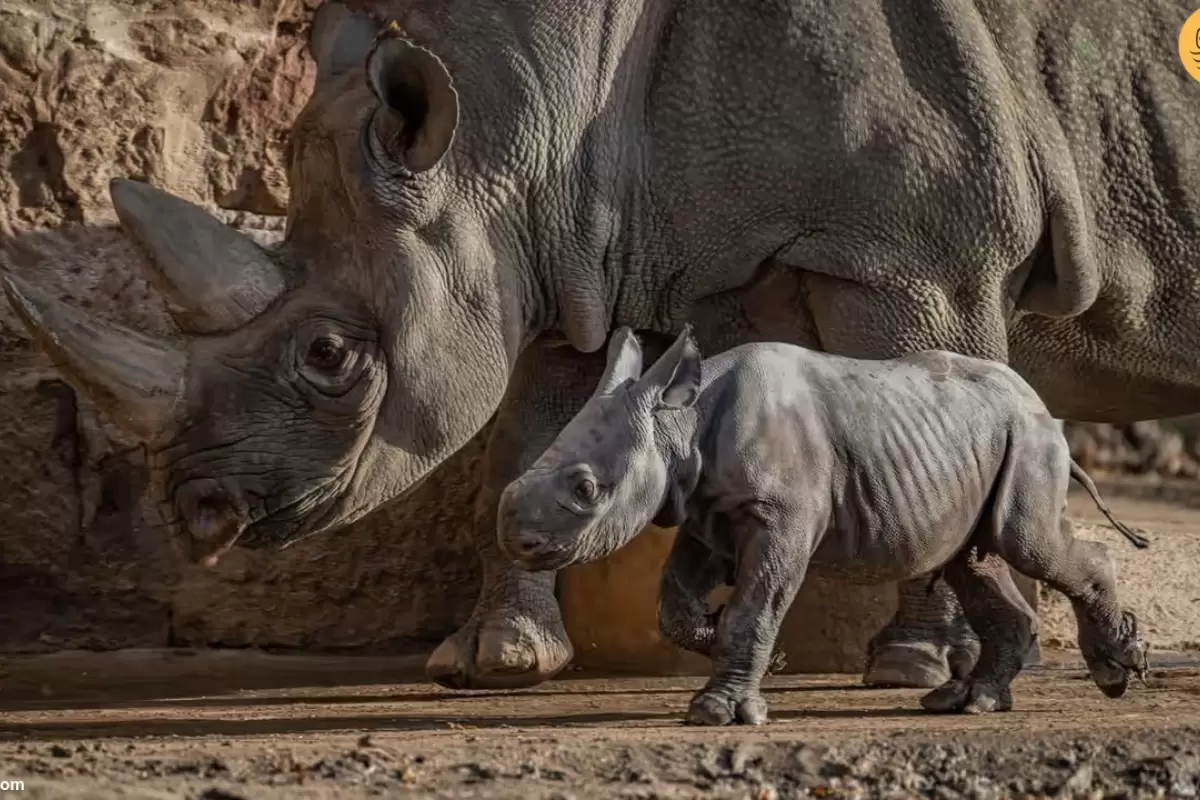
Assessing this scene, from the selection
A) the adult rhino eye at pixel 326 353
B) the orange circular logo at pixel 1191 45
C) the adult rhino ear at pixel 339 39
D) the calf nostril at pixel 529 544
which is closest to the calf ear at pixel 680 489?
the calf nostril at pixel 529 544

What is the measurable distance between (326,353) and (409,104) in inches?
22.7

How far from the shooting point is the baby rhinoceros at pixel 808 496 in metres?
4.13

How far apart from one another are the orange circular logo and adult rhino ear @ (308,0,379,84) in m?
2.08

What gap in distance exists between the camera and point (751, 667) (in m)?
4.18

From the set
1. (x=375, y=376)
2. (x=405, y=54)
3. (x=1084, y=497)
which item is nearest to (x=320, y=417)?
(x=375, y=376)

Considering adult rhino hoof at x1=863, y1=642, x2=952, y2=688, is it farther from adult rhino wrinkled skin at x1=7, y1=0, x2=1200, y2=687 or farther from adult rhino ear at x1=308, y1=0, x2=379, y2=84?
adult rhino ear at x1=308, y1=0, x2=379, y2=84

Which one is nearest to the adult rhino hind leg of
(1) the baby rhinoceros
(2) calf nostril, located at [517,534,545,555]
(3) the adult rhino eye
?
(1) the baby rhinoceros

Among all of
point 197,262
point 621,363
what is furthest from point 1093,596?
point 197,262

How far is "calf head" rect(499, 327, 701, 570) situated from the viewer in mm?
4031

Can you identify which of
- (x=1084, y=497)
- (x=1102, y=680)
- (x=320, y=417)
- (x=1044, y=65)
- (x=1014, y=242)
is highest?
(x=1044, y=65)

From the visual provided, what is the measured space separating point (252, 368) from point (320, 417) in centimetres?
18

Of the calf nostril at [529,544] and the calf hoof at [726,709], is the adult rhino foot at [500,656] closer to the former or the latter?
the calf hoof at [726,709]

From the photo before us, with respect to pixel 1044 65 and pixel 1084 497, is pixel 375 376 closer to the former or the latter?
pixel 1044 65

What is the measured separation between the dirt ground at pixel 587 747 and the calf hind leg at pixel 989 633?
0.23 ft
